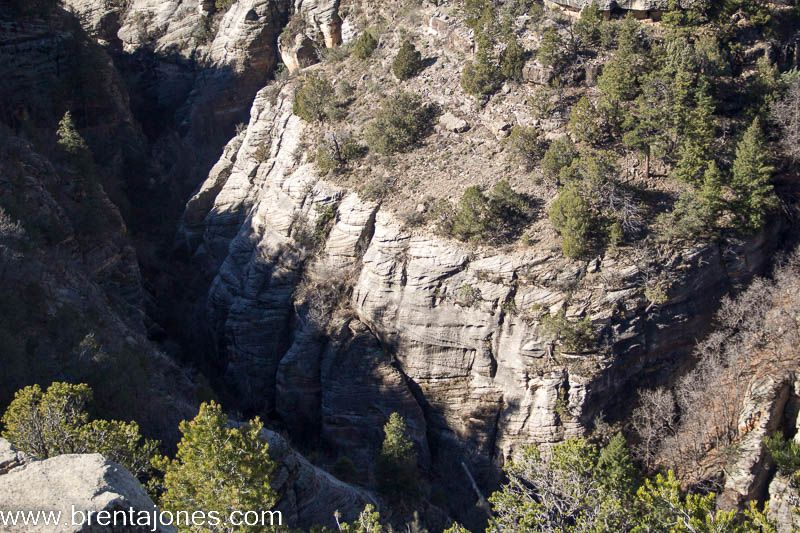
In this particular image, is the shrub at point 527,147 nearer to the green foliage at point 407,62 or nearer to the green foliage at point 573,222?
the green foliage at point 573,222

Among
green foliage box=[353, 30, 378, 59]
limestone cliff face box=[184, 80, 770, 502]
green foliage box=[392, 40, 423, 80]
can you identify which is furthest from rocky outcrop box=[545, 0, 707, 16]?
limestone cliff face box=[184, 80, 770, 502]

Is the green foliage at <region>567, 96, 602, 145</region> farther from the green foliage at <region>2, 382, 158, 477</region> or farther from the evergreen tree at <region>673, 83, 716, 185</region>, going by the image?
the green foliage at <region>2, 382, 158, 477</region>

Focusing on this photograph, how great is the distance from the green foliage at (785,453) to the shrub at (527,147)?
12.7m

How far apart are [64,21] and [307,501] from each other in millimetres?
30748

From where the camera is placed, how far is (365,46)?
3419 centimetres

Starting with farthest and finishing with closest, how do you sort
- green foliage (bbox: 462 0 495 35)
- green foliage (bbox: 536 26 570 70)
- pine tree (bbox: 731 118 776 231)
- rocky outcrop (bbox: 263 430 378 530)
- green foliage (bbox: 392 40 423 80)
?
green foliage (bbox: 392 40 423 80)
green foliage (bbox: 462 0 495 35)
green foliage (bbox: 536 26 570 70)
pine tree (bbox: 731 118 776 231)
rocky outcrop (bbox: 263 430 378 530)

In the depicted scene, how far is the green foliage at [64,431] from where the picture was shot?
14.2 metres

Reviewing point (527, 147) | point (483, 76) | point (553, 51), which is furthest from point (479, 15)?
point (527, 147)

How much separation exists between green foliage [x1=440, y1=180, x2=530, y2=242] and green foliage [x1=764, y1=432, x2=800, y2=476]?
426 inches

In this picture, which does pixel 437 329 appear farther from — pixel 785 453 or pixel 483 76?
pixel 785 453

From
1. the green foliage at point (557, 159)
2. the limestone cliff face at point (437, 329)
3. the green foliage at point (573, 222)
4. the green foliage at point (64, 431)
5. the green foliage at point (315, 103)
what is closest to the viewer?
the green foliage at point (64, 431)

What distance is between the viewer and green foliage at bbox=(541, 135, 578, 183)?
26.4 metres

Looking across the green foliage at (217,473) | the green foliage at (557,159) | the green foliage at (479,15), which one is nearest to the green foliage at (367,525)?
the green foliage at (217,473)

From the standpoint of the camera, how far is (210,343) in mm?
32344
